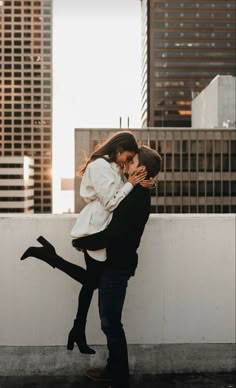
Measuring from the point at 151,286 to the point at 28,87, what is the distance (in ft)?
534

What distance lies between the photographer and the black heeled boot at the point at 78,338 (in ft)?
9.94

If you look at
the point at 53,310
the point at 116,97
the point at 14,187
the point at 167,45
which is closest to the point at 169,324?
the point at 53,310

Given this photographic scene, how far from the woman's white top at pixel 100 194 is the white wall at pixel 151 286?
513 millimetres

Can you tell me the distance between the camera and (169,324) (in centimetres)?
338

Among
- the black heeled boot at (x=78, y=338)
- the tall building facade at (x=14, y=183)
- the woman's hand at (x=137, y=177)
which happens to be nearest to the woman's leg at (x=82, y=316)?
the black heeled boot at (x=78, y=338)

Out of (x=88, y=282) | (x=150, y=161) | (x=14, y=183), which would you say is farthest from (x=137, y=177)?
(x=14, y=183)

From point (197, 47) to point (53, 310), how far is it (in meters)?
158

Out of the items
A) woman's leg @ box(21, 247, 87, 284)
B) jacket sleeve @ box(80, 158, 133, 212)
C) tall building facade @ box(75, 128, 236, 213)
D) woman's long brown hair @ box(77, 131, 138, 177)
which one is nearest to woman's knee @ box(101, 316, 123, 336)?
woman's leg @ box(21, 247, 87, 284)

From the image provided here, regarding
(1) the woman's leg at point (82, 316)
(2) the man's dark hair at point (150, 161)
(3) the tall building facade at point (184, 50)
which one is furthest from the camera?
(3) the tall building facade at point (184, 50)

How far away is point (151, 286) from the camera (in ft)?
11.1

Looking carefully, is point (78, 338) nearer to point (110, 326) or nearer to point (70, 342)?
point (70, 342)

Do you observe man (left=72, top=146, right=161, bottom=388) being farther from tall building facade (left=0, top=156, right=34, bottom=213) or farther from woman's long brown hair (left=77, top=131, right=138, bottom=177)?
tall building facade (left=0, top=156, right=34, bottom=213)

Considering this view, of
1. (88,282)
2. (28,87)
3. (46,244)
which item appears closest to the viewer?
(88,282)

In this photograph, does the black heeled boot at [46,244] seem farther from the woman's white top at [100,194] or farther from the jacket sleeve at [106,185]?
the jacket sleeve at [106,185]
